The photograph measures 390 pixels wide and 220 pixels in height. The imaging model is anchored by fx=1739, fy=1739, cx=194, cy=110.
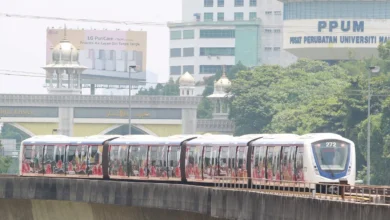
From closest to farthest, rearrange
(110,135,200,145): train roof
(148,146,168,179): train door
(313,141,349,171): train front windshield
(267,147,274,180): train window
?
1. (313,141,349,171): train front windshield
2. (267,147,274,180): train window
3. (110,135,200,145): train roof
4. (148,146,168,179): train door

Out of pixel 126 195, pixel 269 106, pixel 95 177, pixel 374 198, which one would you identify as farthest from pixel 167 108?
pixel 374 198

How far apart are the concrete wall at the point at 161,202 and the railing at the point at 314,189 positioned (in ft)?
3.36

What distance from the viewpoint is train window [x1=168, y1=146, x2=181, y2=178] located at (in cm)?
7206

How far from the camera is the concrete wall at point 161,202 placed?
1842 inches

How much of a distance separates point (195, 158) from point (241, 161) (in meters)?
4.09

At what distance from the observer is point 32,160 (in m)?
80.9

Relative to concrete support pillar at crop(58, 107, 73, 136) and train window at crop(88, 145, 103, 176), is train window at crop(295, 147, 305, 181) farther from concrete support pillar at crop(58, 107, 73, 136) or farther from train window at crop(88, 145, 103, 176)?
concrete support pillar at crop(58, 107, 73, 136)

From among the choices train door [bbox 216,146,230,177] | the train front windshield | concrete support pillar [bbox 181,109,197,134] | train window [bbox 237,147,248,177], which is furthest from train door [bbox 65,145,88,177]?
concrete support pillar [bbox 181,109,197,134]

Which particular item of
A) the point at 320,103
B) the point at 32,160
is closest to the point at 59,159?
the point at 32,160

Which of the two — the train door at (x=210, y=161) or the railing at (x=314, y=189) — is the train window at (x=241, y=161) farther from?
the train door at (x=210, y=161)

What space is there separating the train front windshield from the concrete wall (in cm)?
500

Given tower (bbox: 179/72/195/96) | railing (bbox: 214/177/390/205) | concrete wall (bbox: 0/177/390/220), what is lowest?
concrete wall (bbox: 0/177/390/220)

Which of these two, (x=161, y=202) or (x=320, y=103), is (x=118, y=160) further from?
(x=320, y=103)

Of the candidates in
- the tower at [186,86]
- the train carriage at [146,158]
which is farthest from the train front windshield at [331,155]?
the tower at [186,86]
